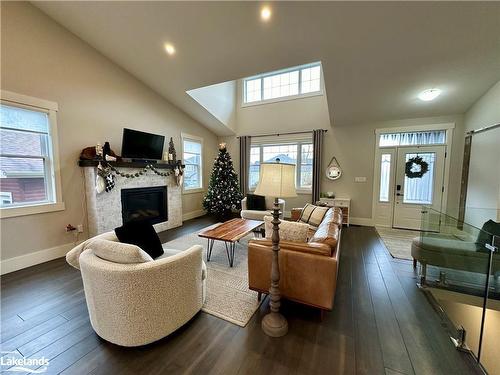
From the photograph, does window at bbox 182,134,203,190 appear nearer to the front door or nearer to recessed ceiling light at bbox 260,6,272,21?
recessed ceiling light at bbox 260,6,272,21

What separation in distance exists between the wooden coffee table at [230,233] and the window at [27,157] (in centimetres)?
248

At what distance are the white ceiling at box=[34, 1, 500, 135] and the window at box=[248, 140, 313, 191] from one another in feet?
6.32

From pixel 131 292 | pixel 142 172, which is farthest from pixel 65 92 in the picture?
pixel 131 292

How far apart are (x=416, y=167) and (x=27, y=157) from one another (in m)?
7.41

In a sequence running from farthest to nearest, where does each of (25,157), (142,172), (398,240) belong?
(142,172)
(398,240)
(25,157)

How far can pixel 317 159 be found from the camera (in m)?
5.80

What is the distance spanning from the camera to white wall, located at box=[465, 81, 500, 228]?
3416 millimetres

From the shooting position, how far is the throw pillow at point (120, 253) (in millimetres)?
1646

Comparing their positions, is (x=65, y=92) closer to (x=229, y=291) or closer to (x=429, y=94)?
(x=229, y=291)

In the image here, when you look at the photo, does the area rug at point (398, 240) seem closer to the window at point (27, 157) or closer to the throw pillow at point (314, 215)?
the throw pillow at point (314, 215)

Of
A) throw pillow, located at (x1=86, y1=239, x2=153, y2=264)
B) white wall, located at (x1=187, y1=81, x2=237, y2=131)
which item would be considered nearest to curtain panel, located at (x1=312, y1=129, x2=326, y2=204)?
white wall, located at (x1=187, y1=81, x2=237, y2=131)

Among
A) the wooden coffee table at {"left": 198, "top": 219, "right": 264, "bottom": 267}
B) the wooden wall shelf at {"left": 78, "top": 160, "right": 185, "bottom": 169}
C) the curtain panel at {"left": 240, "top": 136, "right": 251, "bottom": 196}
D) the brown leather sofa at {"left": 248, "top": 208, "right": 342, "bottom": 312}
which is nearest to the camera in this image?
the brown leather sofa at {"left": 248, "top": 208, "right": 342, "bottom": 312}

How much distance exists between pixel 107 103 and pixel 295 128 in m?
4.54

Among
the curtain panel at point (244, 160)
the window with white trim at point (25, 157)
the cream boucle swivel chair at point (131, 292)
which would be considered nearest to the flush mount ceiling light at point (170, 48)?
the window with white trim at point (25, 157)
